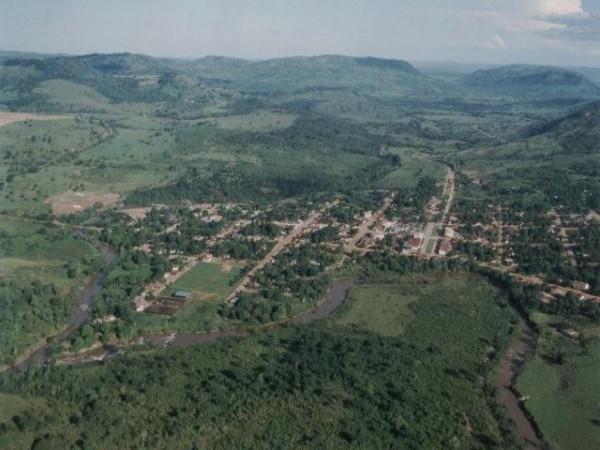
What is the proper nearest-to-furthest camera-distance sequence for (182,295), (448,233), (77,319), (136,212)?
(77,319)
(182,295)
(448,233)
(136,212)

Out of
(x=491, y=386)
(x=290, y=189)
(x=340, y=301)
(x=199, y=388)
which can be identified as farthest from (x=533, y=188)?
(x=199, y=388)

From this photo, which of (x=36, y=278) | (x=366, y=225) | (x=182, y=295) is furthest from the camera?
(x=366, y=225)

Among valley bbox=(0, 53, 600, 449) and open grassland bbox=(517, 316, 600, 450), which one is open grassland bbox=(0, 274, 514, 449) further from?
open grassland bbox=(517, 316, 600, 450)

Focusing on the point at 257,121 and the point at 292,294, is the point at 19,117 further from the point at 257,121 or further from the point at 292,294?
the point at 292,294

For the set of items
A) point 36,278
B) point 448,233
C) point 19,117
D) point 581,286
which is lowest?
point 36,278

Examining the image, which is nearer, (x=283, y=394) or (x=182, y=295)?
(x=283, y=394)

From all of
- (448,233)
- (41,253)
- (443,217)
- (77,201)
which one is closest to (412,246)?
(448,233)

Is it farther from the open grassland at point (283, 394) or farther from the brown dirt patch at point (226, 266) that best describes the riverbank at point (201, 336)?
the brown dirt patch at point (226, 266)

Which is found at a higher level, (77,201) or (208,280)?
(77,201)
